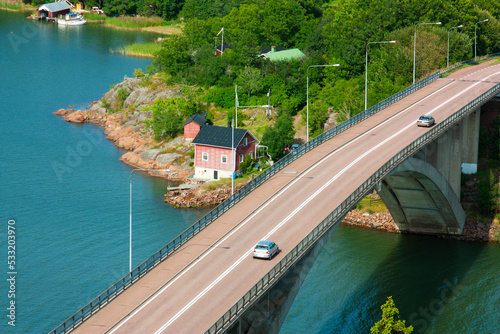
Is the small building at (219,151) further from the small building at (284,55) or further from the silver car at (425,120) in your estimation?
the small building at (284,55)

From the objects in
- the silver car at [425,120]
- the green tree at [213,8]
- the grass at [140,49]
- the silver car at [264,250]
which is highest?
the green tree at [213,8]

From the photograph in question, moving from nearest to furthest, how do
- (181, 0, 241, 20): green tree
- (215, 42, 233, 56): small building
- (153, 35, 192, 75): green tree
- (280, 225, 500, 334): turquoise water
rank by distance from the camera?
(280, 225, 500, 334): turquoise water
(153, 35, 192, 75): green tree
(215, 42, 233, 56): small building
(181, 0, 241, 20): green tree

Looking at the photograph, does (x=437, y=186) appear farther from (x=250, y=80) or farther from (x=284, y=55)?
(x=284, y=55)

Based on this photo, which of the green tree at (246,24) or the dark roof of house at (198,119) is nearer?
the dark roof of house at (198,119)

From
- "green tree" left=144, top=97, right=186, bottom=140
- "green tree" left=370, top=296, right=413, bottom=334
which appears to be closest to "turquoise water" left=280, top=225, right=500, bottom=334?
"green tree" left=370, top=296, right=413, bottom=334

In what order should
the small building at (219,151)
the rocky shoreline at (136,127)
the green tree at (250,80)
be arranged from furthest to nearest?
the green tree at (250,80) → the rocky shoreline at (136,127) → the small building at (219,151)

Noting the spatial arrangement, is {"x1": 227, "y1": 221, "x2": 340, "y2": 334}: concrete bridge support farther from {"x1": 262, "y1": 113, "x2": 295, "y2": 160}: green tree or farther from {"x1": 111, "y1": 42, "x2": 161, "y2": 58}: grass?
{"x1": 111, "y1": 42, "x2": 161, "y2": 58}: grass

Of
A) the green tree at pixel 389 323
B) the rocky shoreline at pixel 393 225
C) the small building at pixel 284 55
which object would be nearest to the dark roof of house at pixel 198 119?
the small building at pixel 284 55
